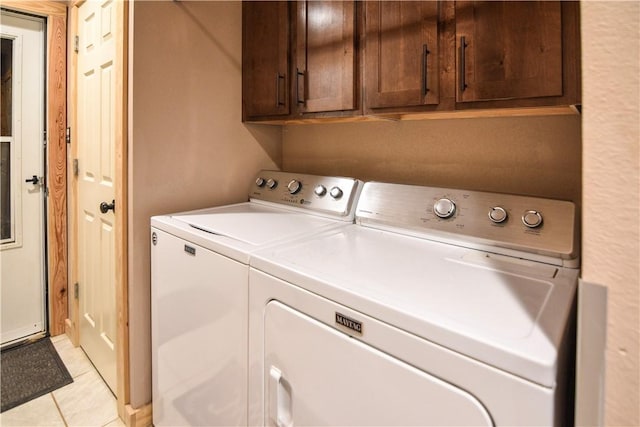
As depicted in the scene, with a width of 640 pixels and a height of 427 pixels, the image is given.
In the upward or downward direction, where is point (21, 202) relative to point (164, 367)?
upward

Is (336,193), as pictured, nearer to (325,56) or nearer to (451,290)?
(325,56)

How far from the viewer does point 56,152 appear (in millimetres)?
2223

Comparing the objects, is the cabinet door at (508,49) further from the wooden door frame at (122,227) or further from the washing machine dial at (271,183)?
the wooden door frame at (122,227)

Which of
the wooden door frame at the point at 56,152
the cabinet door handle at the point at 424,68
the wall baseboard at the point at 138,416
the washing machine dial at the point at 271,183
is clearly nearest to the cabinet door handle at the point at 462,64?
the cabinet door handle at the point at 424,68

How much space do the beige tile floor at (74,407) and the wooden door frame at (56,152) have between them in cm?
57

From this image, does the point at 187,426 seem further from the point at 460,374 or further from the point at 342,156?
the point at 342,156

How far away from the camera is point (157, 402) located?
61.8 inches

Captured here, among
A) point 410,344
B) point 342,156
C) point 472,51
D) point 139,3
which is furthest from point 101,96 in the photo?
point 410,344

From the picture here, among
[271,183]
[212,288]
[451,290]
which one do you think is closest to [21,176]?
[271,183]

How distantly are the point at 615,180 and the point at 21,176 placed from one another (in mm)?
2835

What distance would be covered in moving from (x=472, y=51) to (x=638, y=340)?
3.16 feet

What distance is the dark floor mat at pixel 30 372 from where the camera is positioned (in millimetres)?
1818

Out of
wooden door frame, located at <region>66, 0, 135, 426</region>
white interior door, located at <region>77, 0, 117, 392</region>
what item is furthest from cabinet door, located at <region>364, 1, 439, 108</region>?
white interior door, located at <region>77, 0, 117, 392</region>

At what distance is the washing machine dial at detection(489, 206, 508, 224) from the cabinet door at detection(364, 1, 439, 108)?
403mm
